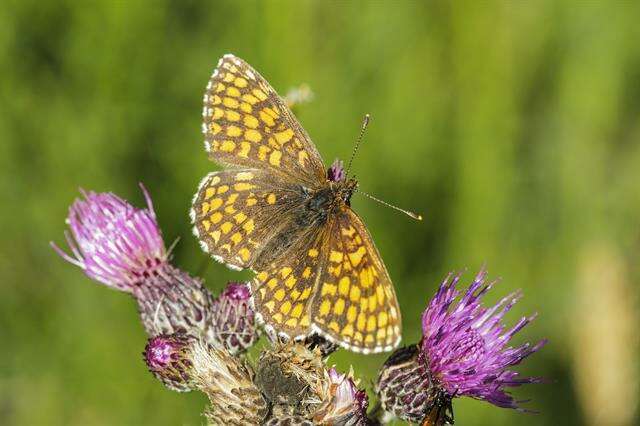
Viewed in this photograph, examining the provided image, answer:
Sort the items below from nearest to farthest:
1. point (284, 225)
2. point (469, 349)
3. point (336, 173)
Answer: point (469, 349) → point (284, 225) → point (336, 173)

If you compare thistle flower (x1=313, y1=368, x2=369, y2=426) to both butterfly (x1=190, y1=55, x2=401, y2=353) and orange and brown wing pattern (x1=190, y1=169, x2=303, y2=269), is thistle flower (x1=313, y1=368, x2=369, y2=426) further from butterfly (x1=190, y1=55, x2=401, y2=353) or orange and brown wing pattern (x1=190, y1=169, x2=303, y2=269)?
orange and brown wing pattern (x1=190, y1=169, x2=303, y2=269)

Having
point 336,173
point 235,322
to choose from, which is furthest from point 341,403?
point 336,173

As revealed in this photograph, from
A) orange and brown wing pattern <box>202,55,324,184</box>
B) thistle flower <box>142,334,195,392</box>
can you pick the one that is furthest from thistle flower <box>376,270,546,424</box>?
orange and brown wing pattern <box>202,55,324,184</box>

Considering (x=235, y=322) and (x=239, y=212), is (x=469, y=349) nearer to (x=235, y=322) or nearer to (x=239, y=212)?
(x=235, y=322)

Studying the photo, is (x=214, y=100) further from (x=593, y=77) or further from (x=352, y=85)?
(x=593, y=77)

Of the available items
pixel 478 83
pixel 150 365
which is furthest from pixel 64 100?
pixel 478 83
